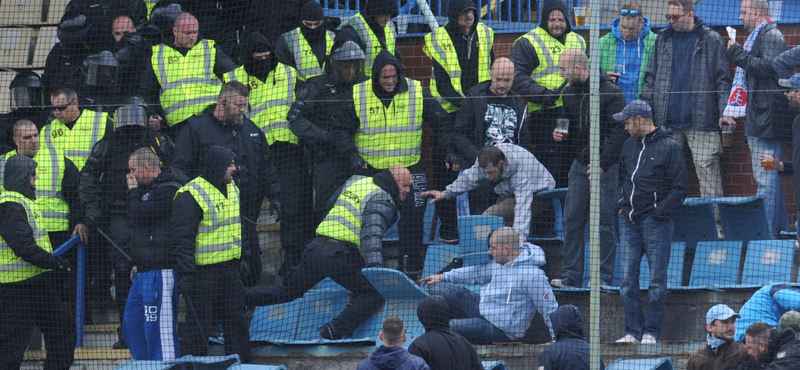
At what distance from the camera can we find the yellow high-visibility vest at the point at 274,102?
10.7 metres

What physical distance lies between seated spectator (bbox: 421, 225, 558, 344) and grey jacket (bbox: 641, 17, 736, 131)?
1.94 meters

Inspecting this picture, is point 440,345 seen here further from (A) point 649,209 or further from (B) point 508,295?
(A) point 649,209

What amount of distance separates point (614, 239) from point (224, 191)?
3026 mm

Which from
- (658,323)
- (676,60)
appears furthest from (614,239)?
(676,60)

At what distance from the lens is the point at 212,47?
1090 cm


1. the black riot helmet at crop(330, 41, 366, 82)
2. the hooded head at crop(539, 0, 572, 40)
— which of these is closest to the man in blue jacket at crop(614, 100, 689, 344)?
the hooded head at crop(539, 0, 572, 40)

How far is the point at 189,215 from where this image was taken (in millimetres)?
9219

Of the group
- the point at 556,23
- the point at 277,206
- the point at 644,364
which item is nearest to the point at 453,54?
the point at 556,23

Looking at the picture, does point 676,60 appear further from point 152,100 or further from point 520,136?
point 152,100

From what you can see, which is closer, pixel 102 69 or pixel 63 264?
pixel 63 264

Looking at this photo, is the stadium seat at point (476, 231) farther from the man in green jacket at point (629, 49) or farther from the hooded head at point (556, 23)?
the hooded head at point (556, 23)

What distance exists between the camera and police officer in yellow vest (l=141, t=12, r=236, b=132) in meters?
10.7

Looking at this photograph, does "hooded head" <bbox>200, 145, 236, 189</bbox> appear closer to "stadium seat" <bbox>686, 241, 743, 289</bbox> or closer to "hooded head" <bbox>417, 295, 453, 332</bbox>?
"hooded head" <bbox>417, 295, 453, 332</bbox>

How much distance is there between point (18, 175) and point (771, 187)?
5919mm
